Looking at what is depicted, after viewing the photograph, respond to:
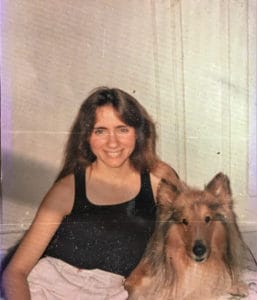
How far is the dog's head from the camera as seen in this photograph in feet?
6.49

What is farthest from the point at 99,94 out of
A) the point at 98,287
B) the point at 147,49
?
the point at 98,287

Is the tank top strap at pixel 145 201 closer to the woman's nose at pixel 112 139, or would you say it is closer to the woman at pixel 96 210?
the woman at pixel 96 210

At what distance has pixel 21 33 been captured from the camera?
1.91 meters

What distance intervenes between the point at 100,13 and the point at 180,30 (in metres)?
0.32

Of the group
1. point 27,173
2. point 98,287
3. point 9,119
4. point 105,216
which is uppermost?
point 9,119

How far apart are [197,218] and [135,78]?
23.9 inches

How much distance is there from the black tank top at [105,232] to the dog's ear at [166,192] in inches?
1.4

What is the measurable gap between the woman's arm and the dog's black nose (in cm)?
52

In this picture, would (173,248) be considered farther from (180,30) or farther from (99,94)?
(180,30)

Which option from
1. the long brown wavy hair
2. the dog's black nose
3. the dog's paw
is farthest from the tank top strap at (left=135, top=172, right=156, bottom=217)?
the dog's paw

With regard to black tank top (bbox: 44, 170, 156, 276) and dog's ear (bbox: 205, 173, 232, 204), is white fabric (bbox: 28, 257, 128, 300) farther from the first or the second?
dog's ear (bbox: 205, 173, 232, 204)

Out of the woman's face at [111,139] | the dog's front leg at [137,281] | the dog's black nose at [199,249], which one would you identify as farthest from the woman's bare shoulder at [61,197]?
the dog's black nose at [199,249]

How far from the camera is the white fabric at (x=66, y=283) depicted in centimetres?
198

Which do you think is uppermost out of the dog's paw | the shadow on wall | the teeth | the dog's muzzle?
the teeth
